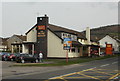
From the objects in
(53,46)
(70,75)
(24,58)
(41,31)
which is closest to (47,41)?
(53,46)

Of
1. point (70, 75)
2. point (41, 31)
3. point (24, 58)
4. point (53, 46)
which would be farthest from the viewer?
point (41, 31)

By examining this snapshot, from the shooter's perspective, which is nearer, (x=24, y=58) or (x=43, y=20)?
(x=24, y=58)

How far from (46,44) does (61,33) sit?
3.81 meters

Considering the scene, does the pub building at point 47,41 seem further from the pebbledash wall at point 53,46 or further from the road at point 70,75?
the road at point 70,75

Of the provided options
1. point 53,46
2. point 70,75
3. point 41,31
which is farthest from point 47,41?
point 70,75

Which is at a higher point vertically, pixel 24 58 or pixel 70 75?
pixel 24 58

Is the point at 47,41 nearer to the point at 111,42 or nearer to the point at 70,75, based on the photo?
the point at 70,75

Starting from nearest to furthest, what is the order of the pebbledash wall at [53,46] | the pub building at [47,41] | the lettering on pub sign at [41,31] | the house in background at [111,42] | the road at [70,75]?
the road at [70,75] → the pebbledash wall at [53,46] → the pub building at [47,41] → the lettering on pub sign at [41,31] → the house in background at [111,42]

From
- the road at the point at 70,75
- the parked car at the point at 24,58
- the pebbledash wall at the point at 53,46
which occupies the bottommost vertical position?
the road at the point at 70,75

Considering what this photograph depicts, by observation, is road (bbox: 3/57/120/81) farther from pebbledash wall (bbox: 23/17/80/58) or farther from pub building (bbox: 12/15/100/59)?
pub building (bbox: 12/15/100/59)

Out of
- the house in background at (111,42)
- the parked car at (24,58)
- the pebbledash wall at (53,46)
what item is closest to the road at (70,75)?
the parked car at (24,58)

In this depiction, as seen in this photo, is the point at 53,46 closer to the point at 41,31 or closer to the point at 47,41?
the point at 47,41

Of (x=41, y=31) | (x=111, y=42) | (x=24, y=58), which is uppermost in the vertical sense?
(x=41, y=31)

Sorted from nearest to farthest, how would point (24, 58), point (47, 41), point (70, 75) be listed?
point (70, 75), point (24, 58), point (47, 41)
